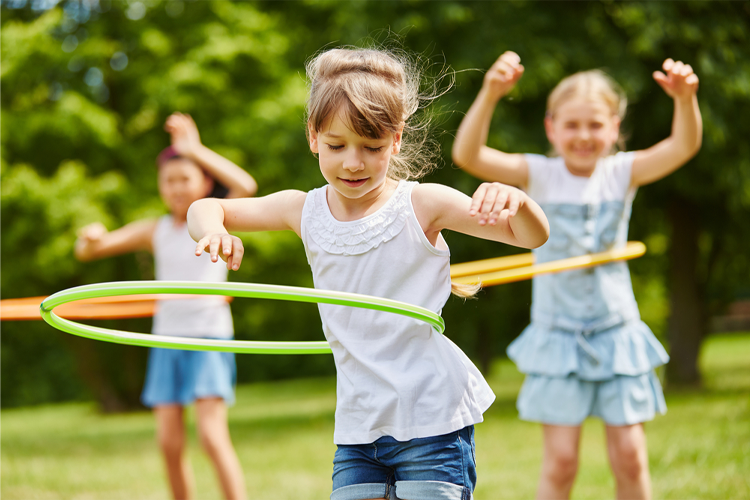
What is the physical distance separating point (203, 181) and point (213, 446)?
1.62 m

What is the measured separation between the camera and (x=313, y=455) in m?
7.07

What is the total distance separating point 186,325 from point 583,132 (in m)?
2.52

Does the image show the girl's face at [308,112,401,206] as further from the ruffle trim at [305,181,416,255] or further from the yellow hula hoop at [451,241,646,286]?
the yellow hula hoop at [451,241,646,286]

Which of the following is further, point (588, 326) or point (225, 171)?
Answer: point (225, 171)

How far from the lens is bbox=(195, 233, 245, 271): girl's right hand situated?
6.65 feet

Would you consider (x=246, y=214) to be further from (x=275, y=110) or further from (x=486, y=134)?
(x=275, y=110)

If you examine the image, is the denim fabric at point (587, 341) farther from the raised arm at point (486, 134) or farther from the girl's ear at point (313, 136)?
the girl's ear at point (313, 136)

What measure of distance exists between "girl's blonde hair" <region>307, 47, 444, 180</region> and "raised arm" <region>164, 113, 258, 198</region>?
2.07m

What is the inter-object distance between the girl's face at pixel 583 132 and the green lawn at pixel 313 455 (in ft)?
6.51

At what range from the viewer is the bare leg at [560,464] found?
3363mm

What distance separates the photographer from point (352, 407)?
229 cm

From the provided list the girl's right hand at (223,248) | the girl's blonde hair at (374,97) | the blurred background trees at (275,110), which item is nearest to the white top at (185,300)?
the girl's blonde hair at (374,97)

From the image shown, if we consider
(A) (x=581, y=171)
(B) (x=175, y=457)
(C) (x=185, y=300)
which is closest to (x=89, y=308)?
(C) (x=185, y=300)

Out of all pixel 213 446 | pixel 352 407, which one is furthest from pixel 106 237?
pixel 352 407
